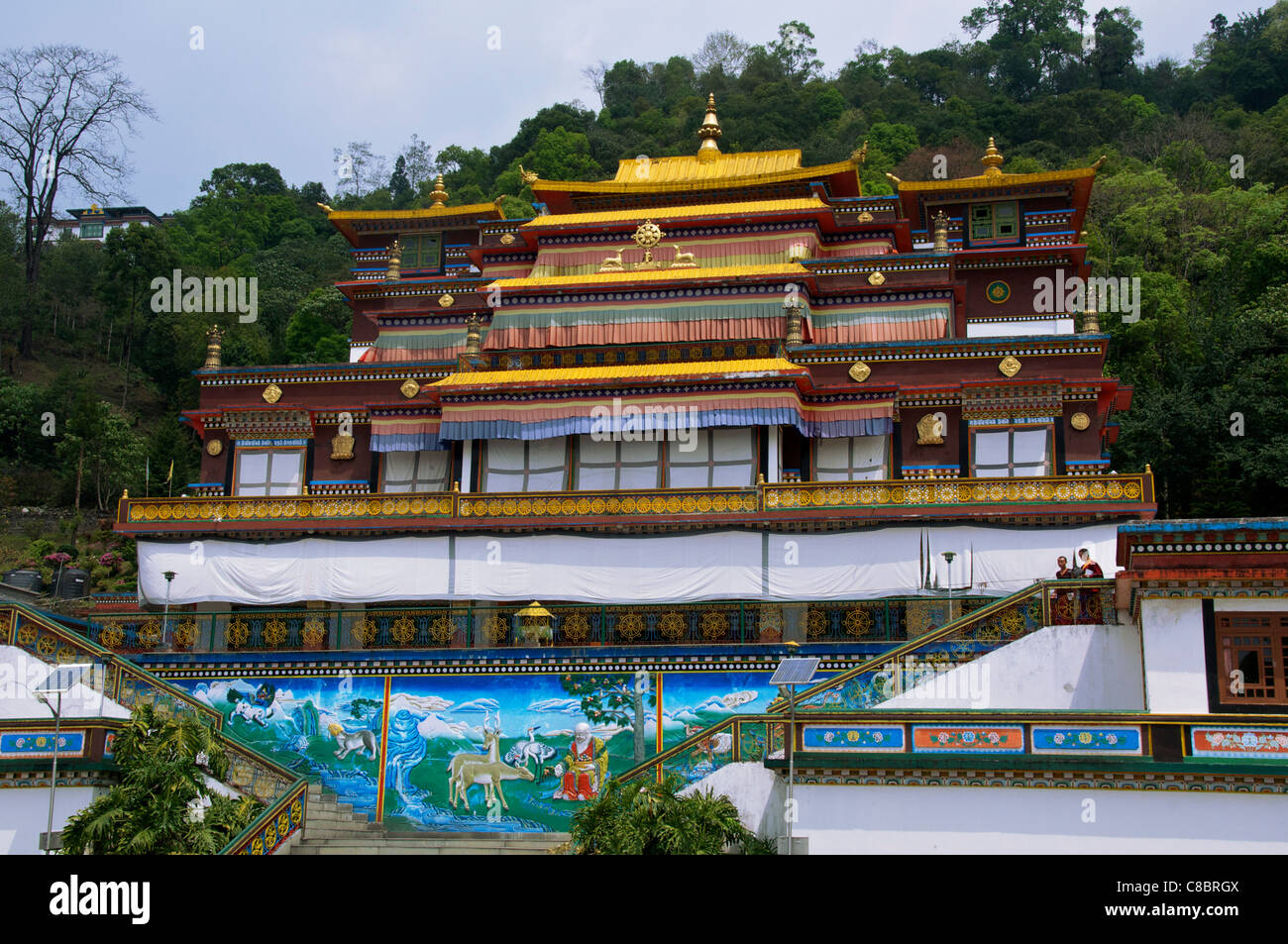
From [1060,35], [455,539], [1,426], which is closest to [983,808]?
[455,539]

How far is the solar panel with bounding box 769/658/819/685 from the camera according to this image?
19.9m

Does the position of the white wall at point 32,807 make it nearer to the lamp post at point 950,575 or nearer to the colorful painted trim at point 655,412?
the colorful painted trim at point 655,412

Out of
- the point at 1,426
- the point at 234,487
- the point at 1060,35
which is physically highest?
the point at 1060,35

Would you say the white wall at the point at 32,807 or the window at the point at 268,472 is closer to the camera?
the white wall at the point at 32,807

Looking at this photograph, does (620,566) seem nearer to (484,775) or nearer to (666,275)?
(484,775)

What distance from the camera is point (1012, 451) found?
1363 inches

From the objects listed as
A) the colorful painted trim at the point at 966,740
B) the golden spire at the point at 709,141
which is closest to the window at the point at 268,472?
the golden spire at the point at 709,141

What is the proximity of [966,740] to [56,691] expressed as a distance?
15.4 metres

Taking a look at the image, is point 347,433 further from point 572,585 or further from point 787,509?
point 787,509

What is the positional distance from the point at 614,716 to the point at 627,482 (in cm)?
815

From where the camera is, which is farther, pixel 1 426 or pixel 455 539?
pixel 1 426

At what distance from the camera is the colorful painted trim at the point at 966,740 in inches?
774

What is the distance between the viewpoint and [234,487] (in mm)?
37969

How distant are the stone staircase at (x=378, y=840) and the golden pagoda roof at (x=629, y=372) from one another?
12226 millimetres
